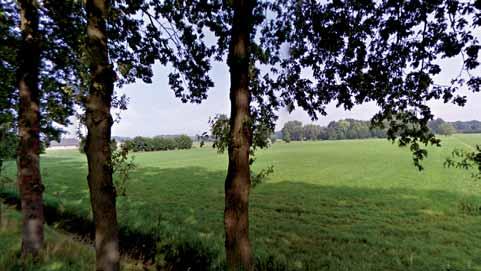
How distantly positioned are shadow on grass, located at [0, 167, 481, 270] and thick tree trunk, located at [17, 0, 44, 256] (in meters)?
3.70

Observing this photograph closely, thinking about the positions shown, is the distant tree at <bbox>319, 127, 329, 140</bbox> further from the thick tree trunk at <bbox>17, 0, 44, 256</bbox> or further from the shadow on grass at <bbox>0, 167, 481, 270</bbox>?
the thick tree trunk at <bbox>17, 0, 44, 256</bbox>

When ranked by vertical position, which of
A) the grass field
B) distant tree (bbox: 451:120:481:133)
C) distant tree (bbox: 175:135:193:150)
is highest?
distant tree (bbox: 451:120:481:133)

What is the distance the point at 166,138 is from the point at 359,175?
90.9 metres

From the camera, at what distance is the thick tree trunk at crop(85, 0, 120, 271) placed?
378cm

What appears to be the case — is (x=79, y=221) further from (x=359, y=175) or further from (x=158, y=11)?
(x=359, y=175)

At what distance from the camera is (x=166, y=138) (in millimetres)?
109625

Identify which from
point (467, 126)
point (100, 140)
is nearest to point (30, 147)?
point (100, 140)

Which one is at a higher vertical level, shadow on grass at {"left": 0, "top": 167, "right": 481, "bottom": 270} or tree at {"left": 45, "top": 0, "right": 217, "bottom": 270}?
tree at {"left": 45, "top": 0, "right": 217, "bottom": 270}

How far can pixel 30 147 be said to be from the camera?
5.82 meters

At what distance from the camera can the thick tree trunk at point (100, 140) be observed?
12.4 ft

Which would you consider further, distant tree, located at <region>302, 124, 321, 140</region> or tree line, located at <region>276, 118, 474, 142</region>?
distant tree, located at <region>302, 124, 321, 140</region>

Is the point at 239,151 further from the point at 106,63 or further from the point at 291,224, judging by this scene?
A: the point at 291,224

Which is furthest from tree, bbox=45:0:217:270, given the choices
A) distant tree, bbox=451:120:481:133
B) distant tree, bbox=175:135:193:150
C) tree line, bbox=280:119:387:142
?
distant tree, bbox=451:120:481:133

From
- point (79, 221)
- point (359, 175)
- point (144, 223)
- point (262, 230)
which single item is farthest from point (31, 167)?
point (359, 175)
